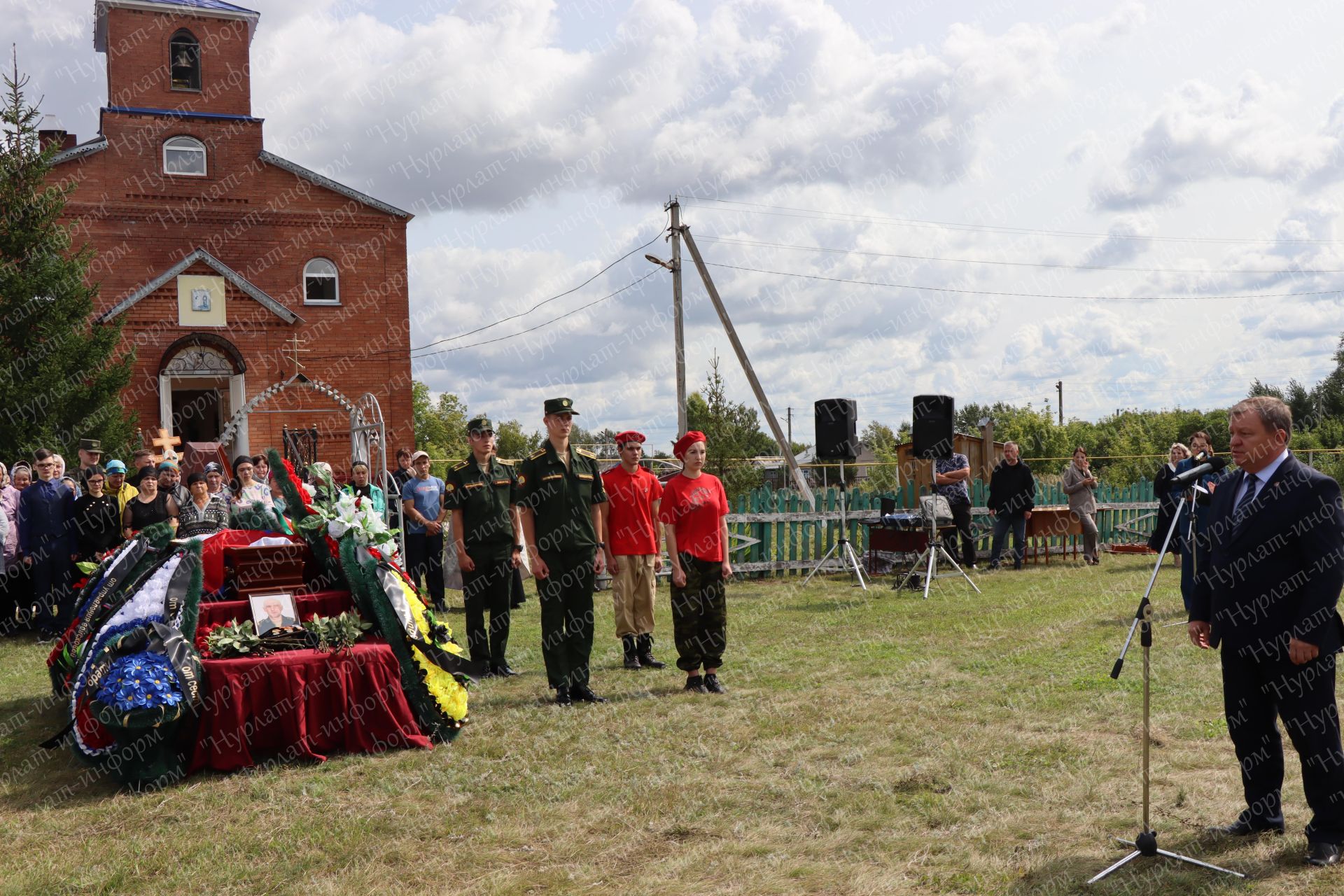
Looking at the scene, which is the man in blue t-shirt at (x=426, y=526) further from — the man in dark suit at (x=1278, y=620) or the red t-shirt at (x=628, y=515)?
the man in dark suit at (x=1278, y=620)

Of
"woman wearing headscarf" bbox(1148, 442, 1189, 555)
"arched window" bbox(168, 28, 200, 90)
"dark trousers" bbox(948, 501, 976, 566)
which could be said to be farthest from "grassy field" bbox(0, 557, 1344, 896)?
"arched window" bbox(168, 28, 200, 90)

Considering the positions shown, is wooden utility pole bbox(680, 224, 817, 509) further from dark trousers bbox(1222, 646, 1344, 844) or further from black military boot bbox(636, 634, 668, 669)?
dark trousers bbox(1222, 646, 1344, 844)

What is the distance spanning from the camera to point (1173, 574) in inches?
→ 567

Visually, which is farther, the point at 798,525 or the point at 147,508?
the point at 798,525

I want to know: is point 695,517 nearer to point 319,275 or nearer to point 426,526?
point 426,526

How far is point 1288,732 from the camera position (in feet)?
13.9

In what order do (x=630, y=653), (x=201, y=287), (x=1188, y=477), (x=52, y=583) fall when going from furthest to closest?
(x=201, y=287) → (x=52, y=583) → (x=630, y=653) → (x=1188, y=477)

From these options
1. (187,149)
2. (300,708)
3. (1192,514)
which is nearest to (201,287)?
(187,149)

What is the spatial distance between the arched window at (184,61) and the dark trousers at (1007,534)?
20366 millimetres

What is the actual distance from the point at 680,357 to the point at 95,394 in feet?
33.0

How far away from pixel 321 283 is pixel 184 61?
5.91 m

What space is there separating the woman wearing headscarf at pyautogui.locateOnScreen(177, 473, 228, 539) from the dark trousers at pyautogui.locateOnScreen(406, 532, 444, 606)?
9.18ft

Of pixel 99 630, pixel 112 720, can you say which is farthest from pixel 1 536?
pixel 112 720

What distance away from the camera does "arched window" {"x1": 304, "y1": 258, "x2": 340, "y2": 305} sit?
2492 cm
